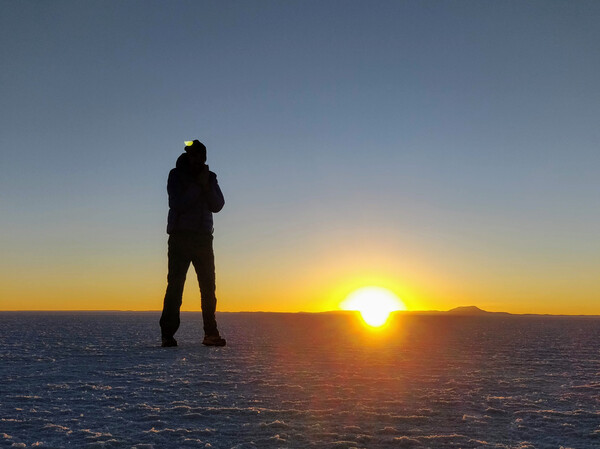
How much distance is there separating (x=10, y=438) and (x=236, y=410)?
293 cm

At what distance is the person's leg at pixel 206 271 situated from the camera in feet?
40.1

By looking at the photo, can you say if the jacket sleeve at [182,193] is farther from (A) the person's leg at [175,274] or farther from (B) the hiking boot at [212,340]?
(B) the hiking boot at [212,340]

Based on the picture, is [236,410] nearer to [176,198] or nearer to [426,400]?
[426,400]

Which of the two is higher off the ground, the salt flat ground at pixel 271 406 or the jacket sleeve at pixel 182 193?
the jacket sleeve at pixel 182 193

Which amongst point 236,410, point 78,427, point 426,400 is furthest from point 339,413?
point 78,427

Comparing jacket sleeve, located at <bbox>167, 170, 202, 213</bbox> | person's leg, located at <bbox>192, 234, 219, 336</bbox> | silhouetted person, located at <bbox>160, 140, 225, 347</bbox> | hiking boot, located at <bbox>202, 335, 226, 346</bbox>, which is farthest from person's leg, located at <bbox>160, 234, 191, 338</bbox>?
hiking boot, located at <bbox>202, 335, 226, 346</bbox>

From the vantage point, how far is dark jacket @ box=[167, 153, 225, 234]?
12.0 m

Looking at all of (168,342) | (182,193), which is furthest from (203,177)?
(168,342)

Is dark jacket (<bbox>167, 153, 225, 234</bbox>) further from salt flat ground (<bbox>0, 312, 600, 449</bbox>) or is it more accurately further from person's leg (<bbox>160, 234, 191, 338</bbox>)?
salt flat ground (<bbox>0, 312, 600, 449</bbox>)

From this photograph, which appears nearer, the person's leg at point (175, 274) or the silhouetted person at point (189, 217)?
the silhouetted person at point (189, 217)

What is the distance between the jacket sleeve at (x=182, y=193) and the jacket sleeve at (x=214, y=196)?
22 centimetres

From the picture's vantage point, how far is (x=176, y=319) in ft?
41.8

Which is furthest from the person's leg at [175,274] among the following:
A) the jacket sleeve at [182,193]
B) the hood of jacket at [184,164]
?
the hood of jacket at [184,164]

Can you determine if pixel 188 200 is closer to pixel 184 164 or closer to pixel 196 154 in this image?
pixel 184 164
